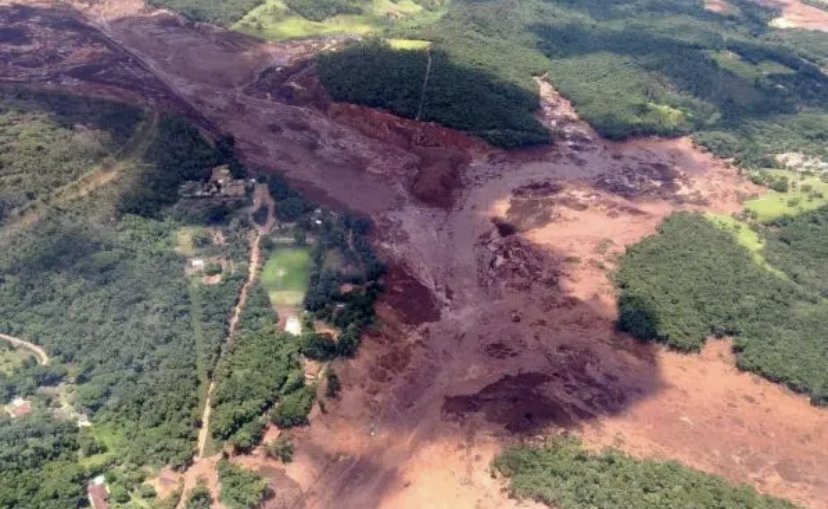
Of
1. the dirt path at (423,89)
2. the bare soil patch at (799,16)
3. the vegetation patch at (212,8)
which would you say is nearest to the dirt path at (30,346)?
the dirt path at (423,89)

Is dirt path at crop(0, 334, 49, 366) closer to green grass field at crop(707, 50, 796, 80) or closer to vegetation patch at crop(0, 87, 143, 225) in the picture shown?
vegetation patch at crop(0, 87, 143, 225)

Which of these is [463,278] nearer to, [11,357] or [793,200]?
[11,357]

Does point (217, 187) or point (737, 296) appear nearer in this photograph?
point (737, 296)

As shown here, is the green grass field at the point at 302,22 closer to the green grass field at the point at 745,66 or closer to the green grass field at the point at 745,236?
the green grass field at the point at 745,66

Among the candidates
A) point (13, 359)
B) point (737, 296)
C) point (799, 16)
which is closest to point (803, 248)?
point (737, 296)

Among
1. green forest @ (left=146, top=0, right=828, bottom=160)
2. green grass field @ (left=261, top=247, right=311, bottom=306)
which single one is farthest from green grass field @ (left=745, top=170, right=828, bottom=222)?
green grass field @ (left=261, top=247, right=311, bottom=306)

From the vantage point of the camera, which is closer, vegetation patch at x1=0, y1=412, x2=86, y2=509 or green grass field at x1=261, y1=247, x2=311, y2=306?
vegetation patch at x1=0, y1=412, x2=86, y2=509
